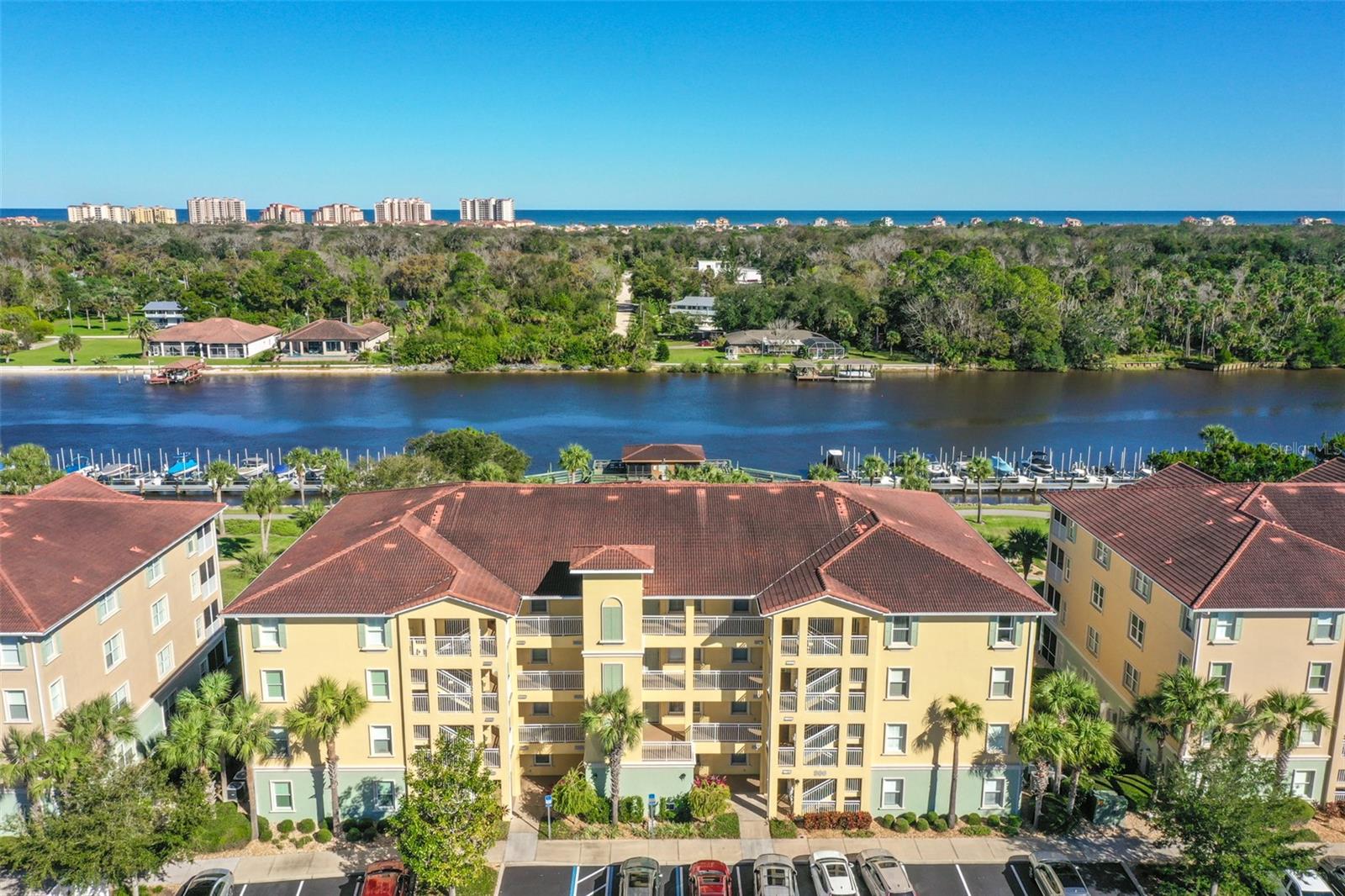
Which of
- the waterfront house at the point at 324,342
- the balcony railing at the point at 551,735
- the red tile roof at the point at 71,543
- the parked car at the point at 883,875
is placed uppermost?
the red tile roof at the point at 71,543

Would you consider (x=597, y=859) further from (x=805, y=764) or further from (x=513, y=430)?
(x=513, y=430)

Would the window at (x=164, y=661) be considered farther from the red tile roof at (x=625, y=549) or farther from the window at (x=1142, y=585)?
the window at (x=1142, y=585)

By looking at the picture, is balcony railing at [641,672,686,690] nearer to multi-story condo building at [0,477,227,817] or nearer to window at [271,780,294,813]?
window at [271,780,294,813]

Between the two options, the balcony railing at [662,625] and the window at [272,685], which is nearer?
the window at [272,685]

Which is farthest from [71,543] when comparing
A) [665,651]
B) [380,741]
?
[665,651]

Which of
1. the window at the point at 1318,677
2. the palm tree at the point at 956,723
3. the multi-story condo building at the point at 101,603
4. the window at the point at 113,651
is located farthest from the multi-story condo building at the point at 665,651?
the window at the point at 1318,677

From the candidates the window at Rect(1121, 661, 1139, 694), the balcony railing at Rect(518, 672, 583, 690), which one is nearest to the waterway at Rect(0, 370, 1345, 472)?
the window at Rect(1121, 661, 1139, 694)
